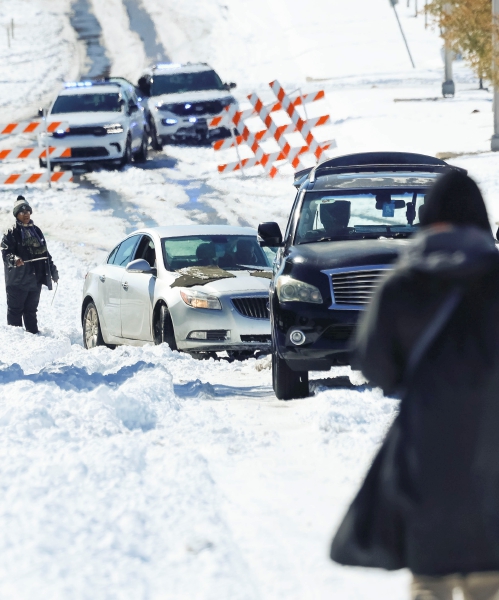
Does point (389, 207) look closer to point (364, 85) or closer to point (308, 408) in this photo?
point (308, 408)

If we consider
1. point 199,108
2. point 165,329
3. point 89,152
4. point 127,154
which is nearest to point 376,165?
point 165,329

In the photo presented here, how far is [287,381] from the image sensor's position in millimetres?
9227

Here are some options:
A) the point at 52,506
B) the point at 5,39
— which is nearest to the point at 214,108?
the point at 52,506

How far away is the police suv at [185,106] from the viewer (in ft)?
95.0

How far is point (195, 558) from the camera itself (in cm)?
503

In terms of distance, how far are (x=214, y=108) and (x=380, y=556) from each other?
26.2 m

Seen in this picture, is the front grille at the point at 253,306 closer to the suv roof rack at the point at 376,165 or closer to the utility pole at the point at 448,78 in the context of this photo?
the suv roof rack at the point at 376,165

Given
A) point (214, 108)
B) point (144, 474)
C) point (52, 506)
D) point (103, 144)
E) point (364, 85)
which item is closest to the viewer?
point (52, 506)

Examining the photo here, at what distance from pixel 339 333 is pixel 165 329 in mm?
3270

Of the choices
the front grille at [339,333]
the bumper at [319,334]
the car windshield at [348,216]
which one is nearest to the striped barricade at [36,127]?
the car windshield at [348,216]

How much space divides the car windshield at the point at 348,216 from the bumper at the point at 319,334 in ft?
3.23

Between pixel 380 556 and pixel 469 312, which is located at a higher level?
pixel 469 312

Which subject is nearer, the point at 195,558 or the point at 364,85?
the point at 195,558

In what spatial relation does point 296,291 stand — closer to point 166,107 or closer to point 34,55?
point 166,107
